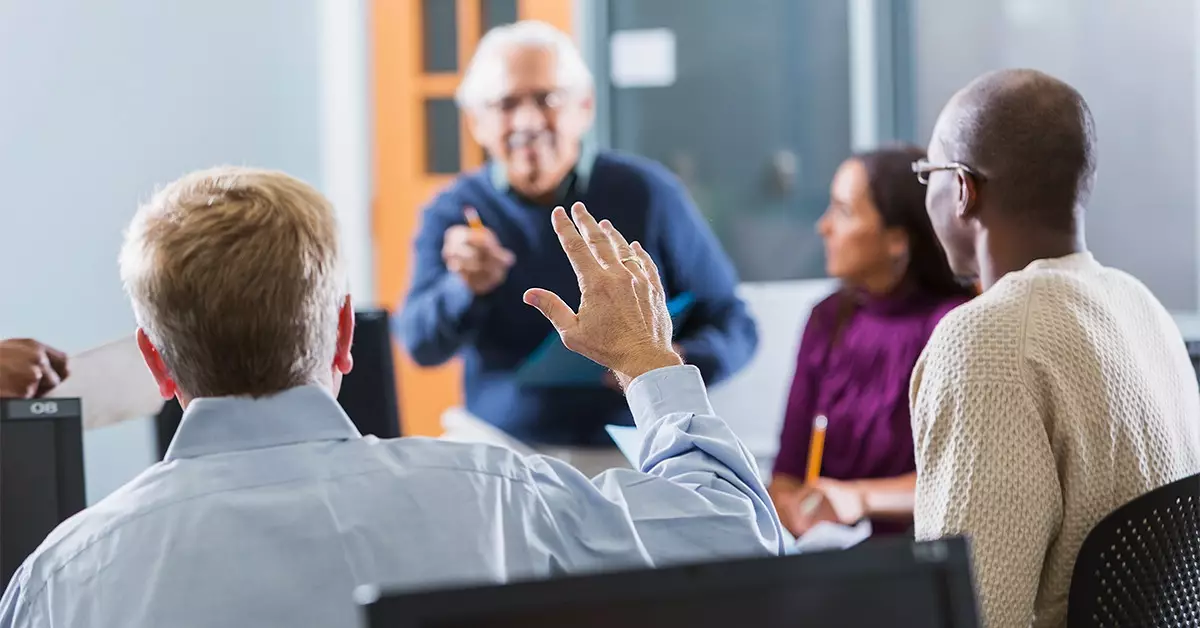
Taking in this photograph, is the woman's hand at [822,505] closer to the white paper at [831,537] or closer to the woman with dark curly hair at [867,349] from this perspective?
the woman with dark curly hair at [867,349]

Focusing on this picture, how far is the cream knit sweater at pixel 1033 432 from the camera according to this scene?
1337 mm

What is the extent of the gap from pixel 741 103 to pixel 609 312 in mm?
2710

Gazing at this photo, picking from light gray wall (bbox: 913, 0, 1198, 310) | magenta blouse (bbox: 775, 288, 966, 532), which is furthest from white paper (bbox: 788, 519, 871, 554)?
light gray wall (bbox: 913, 0, 1198, 310)

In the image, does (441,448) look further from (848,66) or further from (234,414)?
(848,66)

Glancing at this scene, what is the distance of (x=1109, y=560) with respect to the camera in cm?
129

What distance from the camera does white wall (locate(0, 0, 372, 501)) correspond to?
2398 millimetres

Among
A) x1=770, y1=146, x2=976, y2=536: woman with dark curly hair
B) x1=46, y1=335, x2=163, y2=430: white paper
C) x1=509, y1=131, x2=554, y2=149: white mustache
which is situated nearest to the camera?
x1=46, y1=335, x2=163, y2=430: white paper

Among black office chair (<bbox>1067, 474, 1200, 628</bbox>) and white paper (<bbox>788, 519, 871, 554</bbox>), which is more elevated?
black office chair (<bbox>1067, 474, 1200, 628</bbox>)

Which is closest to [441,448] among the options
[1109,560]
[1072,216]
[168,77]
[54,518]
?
[54,518]

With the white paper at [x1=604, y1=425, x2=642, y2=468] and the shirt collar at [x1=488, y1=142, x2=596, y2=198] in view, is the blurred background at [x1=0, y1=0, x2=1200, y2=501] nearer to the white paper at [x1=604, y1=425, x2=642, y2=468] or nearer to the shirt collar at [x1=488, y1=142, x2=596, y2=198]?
the shirt collar at [x1=488, y1=142, x2=596, y2=198]

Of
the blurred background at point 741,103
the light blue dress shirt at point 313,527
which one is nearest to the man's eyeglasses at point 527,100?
the blurred background at point 741,103

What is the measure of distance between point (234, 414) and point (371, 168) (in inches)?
113

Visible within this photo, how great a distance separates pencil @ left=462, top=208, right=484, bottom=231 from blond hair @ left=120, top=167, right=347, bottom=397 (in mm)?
1471

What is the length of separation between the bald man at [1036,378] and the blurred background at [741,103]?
2.07m
